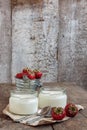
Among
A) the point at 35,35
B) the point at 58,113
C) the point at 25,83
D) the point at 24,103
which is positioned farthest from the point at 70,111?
the point at 35,35

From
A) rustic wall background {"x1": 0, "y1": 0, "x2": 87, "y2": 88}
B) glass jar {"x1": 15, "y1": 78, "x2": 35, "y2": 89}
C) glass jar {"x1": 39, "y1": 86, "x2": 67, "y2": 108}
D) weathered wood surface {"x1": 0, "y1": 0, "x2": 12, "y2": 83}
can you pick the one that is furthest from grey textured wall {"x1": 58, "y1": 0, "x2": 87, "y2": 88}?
glass jar {"x1": 39, "y1": 86, "x2": 67, "y2": 108}

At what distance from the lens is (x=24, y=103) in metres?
1.30

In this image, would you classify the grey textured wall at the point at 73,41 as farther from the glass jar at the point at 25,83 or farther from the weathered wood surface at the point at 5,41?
the glass jar at the point at 25,83

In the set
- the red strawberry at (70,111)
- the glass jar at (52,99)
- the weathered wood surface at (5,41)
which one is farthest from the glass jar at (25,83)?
the weathered wood surface at (5,41)

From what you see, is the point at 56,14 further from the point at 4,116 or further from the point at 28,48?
the point at 4,116

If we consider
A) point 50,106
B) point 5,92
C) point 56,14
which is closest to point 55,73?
point 56,14

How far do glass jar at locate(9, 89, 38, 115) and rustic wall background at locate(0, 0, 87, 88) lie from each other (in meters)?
1.54

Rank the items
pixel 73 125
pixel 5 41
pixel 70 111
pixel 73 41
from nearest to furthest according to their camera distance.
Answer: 1. pixel 73 125
2. pixel 70 111
3. pixel 5 41
4. pixel 73 41

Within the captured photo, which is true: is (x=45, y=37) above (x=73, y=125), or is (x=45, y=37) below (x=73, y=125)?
above

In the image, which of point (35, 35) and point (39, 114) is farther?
point (35, 35)

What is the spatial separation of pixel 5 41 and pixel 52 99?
60.9 inches

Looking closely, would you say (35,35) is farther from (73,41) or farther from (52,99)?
(52,99)

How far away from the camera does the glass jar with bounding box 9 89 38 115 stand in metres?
1.31

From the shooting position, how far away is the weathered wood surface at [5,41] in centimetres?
281
